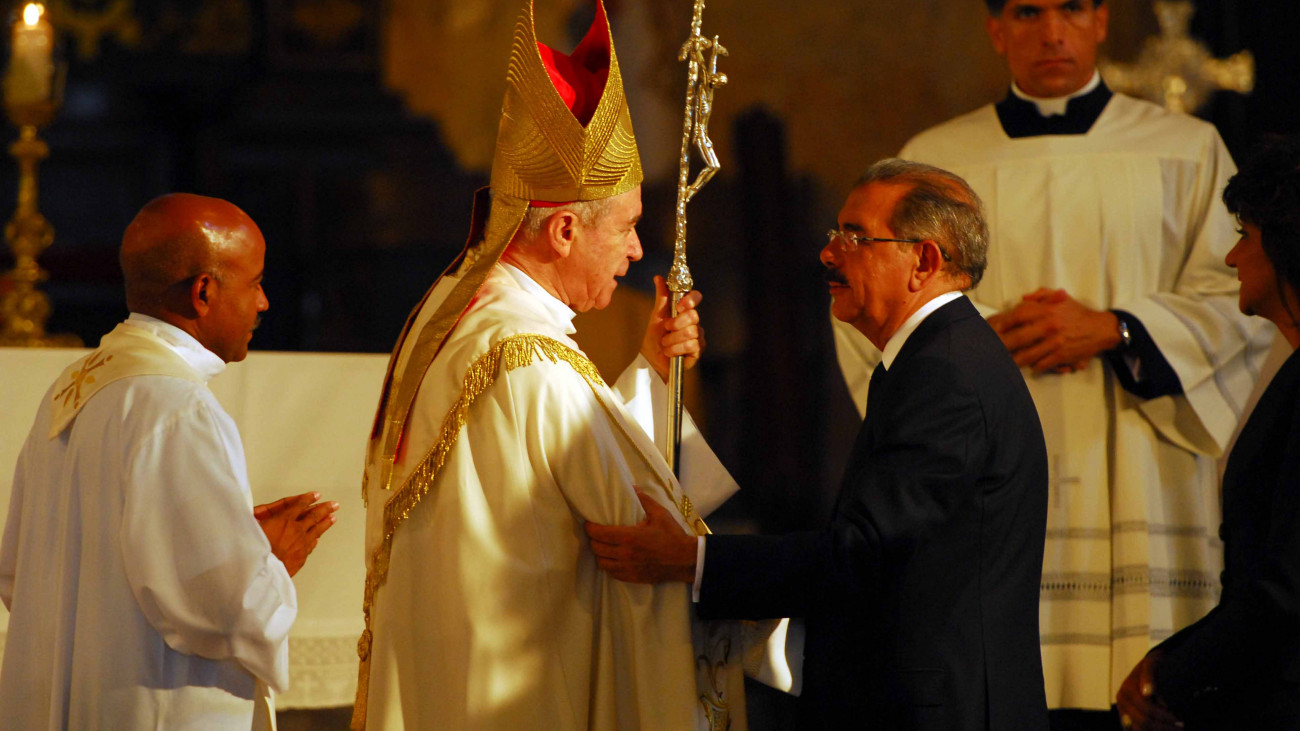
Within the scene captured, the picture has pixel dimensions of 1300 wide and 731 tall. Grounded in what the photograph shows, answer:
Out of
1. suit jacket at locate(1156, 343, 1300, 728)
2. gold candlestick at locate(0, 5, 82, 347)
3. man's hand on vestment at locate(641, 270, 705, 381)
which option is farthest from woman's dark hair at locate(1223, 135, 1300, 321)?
gold candlestick at locate(0, 5, 82, 347)

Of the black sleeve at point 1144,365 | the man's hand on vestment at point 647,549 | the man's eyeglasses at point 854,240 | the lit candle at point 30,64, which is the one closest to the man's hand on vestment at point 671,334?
the man's eyeglasses at point 854,240

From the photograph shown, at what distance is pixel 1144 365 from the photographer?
13.7 ft

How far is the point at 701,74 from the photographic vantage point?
3.05 metres

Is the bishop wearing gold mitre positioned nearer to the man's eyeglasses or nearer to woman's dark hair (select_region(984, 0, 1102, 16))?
the man's eyeglasses

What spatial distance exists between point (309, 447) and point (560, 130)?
4.81 ft

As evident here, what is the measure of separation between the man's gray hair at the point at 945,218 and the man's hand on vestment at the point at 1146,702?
866mm

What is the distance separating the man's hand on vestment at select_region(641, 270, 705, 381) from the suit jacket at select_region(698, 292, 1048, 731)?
0.60m

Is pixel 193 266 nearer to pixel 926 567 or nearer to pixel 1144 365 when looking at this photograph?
pixel 926 567

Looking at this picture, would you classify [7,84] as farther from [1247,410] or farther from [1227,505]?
[1247,410]

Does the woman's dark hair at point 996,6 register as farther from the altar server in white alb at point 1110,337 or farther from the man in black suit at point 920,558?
the man in black suit at point 920,558

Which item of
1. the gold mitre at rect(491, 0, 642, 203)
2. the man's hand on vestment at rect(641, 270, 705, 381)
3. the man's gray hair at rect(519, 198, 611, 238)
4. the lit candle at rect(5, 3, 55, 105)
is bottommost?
the man's hand on vestment at rect(641, 270, 705, 381)

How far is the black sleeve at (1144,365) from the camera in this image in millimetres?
4148

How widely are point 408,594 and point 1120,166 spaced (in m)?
3.09

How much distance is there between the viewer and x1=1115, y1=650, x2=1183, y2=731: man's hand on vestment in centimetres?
254
